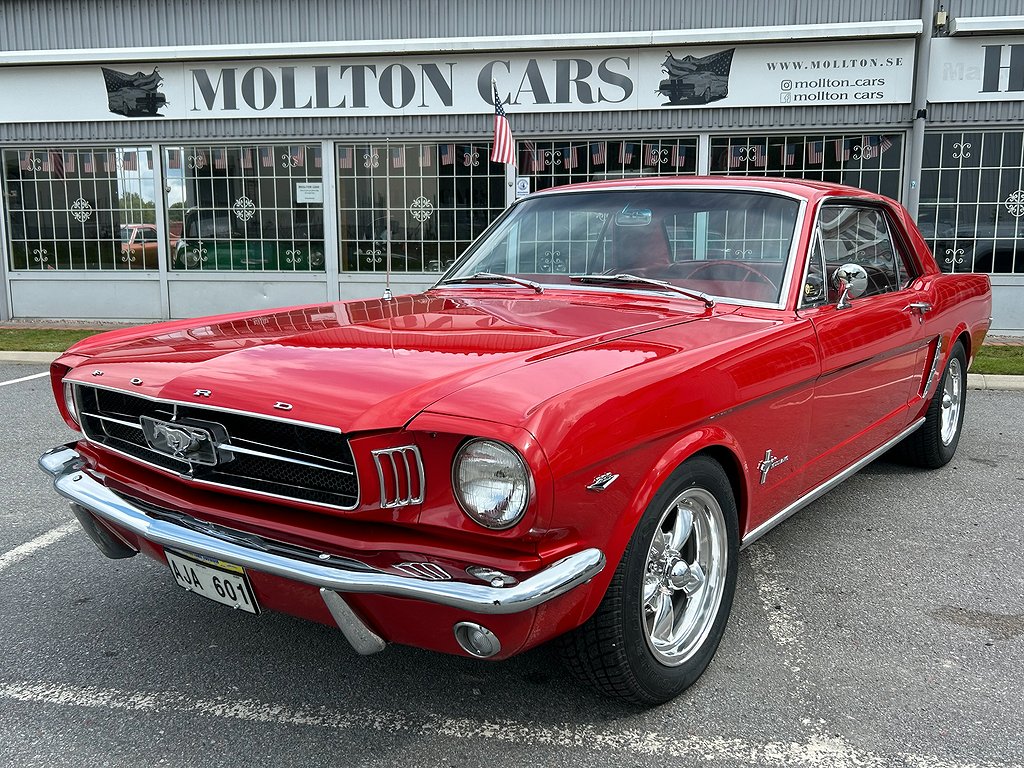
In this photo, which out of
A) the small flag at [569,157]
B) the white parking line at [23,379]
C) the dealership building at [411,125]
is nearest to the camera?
the white parking line at [23,379]

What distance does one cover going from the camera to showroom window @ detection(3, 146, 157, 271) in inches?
484

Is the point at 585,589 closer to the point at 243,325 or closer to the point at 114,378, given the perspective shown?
the point at 114,378

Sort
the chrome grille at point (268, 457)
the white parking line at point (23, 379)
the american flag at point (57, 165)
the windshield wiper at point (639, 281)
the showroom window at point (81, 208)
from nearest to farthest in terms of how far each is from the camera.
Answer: the chrome grille at point (268, 457), the windshield wiper at point (639, 281), the white parking line at point (23, 379), the showroom window at point (81, 208), the american flag at point (57, 165)

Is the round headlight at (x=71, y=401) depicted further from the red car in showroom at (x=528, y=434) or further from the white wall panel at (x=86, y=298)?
the white wall panel at (x=86, y=298)

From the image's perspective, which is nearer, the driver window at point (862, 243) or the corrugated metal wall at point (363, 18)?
the driver window at point (862, 243)

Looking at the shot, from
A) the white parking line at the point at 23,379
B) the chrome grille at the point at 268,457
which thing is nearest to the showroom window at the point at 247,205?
the white parking line at the point at 23,379

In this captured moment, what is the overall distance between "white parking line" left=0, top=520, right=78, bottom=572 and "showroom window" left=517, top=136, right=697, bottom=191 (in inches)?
320

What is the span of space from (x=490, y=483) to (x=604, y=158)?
974cm

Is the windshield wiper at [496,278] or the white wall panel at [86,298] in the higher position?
the windshield wiper at [496,278]

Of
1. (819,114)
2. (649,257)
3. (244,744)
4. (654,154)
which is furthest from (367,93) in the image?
(244,744)

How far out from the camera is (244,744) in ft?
8.05

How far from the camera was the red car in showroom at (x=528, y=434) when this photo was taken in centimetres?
213

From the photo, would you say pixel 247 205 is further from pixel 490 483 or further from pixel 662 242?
pixel 490 483

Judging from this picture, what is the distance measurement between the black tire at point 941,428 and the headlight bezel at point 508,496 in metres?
3.63
